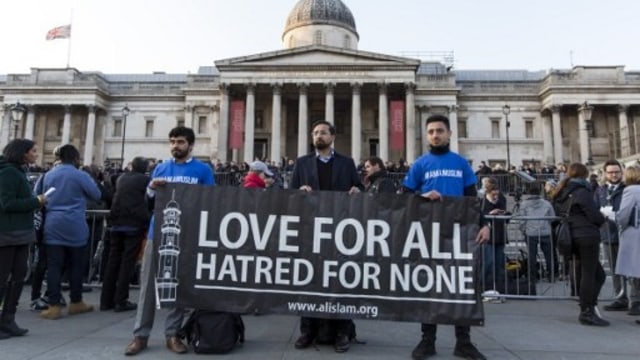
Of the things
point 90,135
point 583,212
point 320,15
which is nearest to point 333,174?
point 583,212

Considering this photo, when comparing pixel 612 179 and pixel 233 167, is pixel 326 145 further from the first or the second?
pixel 233 167

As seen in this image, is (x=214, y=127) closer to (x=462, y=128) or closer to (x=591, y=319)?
(x=462, y=128)

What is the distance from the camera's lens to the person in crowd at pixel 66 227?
20.4ft

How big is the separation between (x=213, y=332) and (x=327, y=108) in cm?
3381

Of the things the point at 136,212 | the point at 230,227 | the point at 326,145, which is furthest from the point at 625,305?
the point at 136,212

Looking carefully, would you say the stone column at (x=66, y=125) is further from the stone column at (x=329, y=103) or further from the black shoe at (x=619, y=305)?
the black shoe at (x=619, y=305)

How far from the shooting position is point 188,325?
4.67 meters

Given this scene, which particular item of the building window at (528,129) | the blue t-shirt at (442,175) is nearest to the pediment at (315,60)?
the building window at (528,129)

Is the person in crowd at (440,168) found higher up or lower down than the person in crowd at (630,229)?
higher up

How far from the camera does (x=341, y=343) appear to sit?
14.7 feet

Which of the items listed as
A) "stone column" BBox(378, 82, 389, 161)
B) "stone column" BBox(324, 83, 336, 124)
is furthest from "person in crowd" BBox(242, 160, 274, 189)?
"stone column" BBox(378, 82, 389, 161)

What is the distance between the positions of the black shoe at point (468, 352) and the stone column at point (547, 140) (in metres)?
41.6

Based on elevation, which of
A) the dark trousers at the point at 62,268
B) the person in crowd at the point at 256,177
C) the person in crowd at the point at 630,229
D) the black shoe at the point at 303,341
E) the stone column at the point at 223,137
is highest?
the stone column at the point at 223,137

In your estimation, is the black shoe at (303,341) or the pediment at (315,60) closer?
the black shoe at (303,341)
